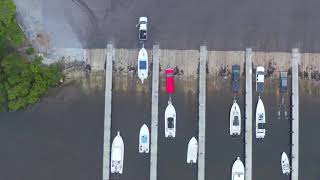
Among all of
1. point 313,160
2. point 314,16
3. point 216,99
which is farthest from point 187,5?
point 313,160

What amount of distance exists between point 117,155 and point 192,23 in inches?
380

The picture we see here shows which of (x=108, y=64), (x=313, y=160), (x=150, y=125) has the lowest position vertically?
(x=313, y=160)

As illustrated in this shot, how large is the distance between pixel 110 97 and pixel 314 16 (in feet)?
46.6

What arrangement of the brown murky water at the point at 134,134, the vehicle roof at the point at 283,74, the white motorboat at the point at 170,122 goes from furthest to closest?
the vehicle roof at the point at 283,74
the white motorboat at the point at 170,122
the brown murky water at the point at 134,134

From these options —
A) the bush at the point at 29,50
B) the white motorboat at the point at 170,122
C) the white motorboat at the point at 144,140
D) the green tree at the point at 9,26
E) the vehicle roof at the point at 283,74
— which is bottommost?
the white motorboat at the point at 144,140

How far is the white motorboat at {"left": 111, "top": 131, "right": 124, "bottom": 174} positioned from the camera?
31656 millimetres

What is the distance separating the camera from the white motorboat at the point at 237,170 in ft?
105

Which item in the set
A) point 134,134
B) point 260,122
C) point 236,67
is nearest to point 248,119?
point 260,122

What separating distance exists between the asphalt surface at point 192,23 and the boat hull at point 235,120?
3921mm

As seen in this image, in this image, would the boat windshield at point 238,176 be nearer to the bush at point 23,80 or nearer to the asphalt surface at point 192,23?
the asphalt surface at point 192,23

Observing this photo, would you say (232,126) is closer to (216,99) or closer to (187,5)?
(216,99)

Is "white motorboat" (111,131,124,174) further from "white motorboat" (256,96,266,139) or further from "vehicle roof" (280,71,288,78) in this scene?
"vehicle roof" (280,71,288,78)

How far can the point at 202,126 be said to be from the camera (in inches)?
1261

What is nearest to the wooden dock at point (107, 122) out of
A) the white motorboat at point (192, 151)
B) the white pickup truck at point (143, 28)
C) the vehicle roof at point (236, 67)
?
the white pickup truck at point (143, 28)
